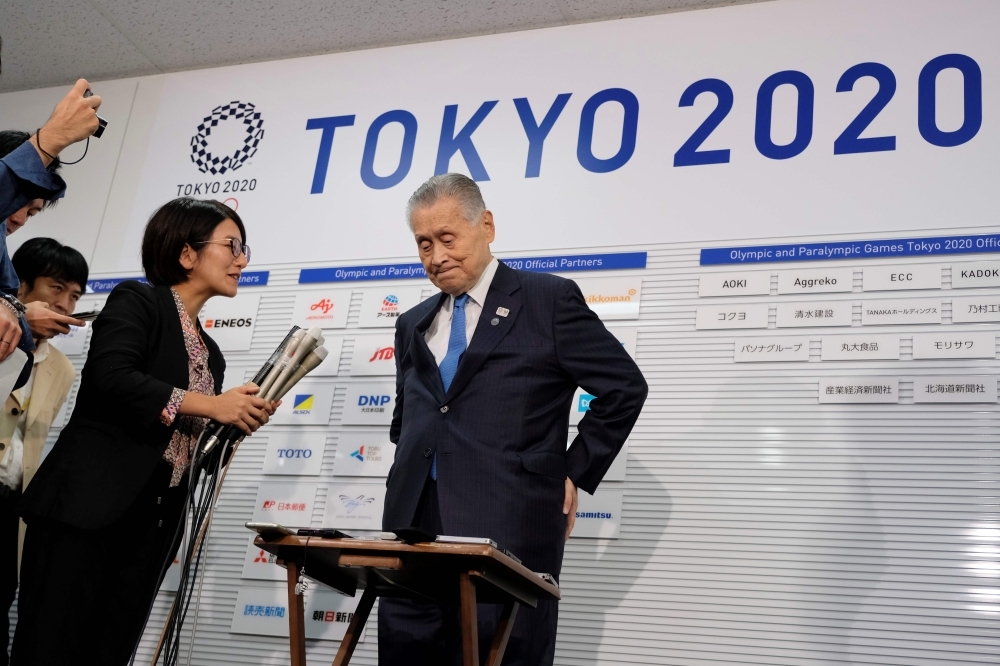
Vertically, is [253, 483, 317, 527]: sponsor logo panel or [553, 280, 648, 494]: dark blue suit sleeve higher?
[553, 280, 648, 494]: dark blue suit sleeve

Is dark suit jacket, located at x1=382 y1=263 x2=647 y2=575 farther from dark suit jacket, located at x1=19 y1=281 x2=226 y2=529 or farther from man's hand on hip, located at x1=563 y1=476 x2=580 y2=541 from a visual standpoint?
dark suit jacket, located at x1=19 y1=281 x2=226 y2=529

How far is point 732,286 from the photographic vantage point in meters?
3.46

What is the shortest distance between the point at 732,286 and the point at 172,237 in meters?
1.89

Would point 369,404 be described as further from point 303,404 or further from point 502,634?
point 502,634

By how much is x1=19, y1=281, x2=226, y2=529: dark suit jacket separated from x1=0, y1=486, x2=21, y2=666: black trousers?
25.5 inches

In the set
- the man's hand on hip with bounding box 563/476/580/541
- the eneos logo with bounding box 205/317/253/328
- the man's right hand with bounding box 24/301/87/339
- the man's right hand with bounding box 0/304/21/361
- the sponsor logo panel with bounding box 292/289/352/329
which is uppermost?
the sponsor logo panel with bounding box 292/289/352/329

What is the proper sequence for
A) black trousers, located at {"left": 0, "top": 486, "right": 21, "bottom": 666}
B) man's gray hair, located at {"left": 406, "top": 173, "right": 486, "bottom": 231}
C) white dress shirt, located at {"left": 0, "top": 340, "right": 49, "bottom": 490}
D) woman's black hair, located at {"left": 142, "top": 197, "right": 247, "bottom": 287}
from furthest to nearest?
white dress shirt, located at {"left": 0, "top": 340, "right": 49, "bottom": 490}, black trousers, located at {"left": 0, "top": 486, "right": 21, "bottom": 666}, woman's black hair, located at {"left": 142, "top": 197, "right": 247, "bottom": 287}, man's gray hair, located at {"left": 406, "top": 173, "right": 486, "bottom": 231}

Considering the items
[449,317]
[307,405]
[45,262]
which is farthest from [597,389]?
[45,262]

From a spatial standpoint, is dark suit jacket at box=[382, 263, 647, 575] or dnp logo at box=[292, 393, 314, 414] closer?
dark suit jacket at box=[382, 263, 647, 575]

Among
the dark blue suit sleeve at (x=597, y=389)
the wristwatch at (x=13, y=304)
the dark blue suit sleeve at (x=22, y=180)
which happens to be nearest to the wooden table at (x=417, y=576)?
the dark blue suit sleeve at (x=597, y=389)

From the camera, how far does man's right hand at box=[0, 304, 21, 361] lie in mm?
2035

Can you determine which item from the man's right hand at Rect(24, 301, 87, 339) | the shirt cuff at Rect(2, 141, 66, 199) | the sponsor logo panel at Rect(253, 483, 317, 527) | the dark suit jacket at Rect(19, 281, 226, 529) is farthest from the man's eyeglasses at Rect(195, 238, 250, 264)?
the sponsor logo panel at Rect(253, 483, 317, 527)

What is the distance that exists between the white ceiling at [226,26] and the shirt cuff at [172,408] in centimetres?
239

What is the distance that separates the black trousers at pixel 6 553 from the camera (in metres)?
3.01
